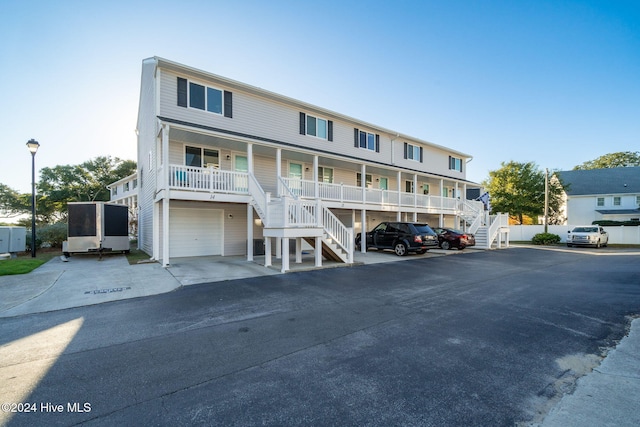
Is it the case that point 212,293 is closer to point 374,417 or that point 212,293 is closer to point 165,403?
point 165,403

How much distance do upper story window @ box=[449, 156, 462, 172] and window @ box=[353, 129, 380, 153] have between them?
1038 cm

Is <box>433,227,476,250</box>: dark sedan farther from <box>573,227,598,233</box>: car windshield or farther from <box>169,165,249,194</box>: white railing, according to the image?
<box>169,165,249,194</box>: white railing

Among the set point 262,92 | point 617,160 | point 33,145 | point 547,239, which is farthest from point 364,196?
point 617,160

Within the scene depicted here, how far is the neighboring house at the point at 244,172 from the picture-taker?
443 inches

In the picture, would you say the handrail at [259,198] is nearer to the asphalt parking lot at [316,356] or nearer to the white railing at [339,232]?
the white railing at [339,232]

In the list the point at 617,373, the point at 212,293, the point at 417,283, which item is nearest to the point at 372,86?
the point at 417,283

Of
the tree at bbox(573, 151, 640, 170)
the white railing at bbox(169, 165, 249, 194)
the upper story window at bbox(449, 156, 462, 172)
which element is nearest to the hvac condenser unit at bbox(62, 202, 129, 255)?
the white railing at bbox(169, 165, 249, 194)

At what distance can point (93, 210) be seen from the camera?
13031 millimetres

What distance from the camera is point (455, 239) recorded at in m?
18.6

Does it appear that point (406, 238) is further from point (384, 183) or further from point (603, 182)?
point (603, 182)

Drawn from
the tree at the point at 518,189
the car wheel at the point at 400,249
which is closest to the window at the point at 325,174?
the car wheel at the point at 400,249

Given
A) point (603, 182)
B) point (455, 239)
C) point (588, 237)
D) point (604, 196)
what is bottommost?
point (588, 237)

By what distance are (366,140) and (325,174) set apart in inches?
187

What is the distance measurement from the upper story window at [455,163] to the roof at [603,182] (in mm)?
18277
